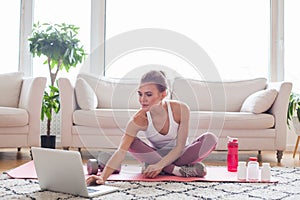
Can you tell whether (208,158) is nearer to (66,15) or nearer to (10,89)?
(10,89)

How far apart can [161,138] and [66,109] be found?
1.26 m

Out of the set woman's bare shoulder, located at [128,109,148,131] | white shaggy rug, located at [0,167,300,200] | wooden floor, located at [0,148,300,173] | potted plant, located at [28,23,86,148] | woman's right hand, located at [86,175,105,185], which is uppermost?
potted plant, located at [28,23,86,148]

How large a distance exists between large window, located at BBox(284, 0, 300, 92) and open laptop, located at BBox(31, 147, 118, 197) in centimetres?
318

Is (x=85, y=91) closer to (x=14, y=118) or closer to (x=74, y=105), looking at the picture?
(x=74, y=105)

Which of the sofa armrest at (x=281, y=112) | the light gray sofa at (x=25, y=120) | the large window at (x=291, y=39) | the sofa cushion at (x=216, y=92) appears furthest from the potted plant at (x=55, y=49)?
the large window at (x=291, y=39)

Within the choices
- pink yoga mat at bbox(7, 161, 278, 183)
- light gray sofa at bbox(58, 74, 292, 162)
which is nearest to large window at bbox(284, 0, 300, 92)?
light gray sofa at bbox(58, 74, 292, 162)

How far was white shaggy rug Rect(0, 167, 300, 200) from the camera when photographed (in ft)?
5.89

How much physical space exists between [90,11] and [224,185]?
3.07 meters

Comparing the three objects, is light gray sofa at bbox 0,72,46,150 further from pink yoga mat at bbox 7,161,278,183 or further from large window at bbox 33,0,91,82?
large window at bbox 33,0,91,82

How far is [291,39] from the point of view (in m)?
4.54

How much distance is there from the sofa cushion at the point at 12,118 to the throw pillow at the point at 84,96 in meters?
0.44

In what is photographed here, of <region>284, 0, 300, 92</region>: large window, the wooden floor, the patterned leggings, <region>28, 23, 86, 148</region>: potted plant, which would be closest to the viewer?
the patterned leggings

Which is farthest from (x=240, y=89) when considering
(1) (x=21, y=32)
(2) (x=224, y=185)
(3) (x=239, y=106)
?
(1) (x=21, y=32)

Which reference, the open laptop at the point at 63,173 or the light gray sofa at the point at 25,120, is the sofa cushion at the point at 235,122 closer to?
the light gray sofa at the point at 25,120
